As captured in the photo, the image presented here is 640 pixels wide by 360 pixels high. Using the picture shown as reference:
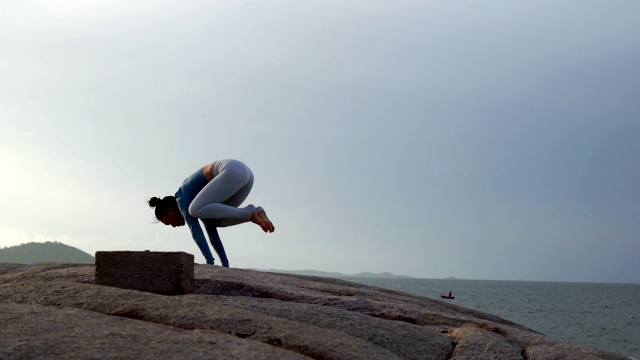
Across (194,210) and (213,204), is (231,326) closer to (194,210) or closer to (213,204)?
(213,204)

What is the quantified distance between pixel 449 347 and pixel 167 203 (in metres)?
6.27

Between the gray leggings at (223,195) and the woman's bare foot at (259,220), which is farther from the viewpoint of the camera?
the gray leggings at (223,195)

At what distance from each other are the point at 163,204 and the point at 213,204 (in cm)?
130

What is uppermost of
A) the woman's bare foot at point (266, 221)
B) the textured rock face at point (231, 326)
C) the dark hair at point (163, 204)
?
the dark hair at point (163, 204)

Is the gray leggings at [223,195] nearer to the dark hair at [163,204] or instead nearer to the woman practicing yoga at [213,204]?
the woman practicing yoga at [213,204]

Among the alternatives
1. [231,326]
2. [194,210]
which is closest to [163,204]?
[194,210]

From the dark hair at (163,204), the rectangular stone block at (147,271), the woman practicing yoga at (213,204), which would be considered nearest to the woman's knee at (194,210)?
the woman practicing yoga at (213,204)

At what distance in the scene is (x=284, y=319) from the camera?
23.5 feet

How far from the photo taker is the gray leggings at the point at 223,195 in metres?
11.4

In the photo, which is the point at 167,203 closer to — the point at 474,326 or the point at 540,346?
the point at 474,326

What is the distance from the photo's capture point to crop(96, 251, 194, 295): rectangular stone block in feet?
26.9

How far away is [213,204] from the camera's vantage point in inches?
452

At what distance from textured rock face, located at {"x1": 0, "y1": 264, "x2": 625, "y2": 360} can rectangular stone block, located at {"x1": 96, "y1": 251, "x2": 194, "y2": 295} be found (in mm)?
295

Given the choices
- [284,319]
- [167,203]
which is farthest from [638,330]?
[284,319]
